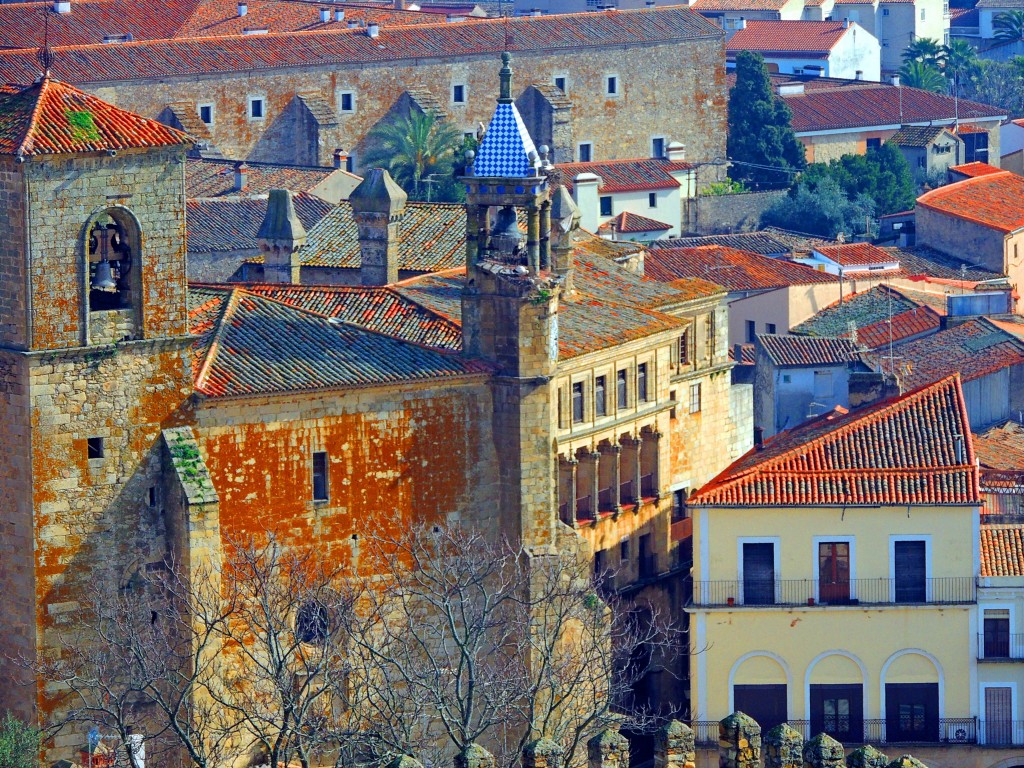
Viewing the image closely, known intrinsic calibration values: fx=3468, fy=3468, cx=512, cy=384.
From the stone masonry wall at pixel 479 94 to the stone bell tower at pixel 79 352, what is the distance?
149 feet

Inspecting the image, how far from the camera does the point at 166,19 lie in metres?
110

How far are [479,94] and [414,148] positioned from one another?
6361mm

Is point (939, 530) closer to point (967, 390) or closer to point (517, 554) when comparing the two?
point (517, 554)

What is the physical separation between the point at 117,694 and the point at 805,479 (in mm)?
13114

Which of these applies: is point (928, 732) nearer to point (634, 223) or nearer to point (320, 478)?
point (320, 478)

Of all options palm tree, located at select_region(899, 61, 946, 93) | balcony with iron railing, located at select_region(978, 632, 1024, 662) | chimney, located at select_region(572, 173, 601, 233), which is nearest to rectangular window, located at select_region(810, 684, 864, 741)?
balcony with iron railing, located at select_region(978, 632, 1024, 662)

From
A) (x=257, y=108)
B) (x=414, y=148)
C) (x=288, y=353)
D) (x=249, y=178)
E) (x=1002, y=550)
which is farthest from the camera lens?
(x=257, y=108)

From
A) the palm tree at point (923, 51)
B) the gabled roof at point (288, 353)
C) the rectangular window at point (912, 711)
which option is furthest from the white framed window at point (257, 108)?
the rectangular window at point (912, 711)

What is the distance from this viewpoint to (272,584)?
1982 inches

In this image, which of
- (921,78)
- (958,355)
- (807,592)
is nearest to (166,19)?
(921,78)

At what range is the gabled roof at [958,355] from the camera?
68.6 meters

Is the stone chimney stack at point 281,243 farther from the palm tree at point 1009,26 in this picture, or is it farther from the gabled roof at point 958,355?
the palm tree at point 1009,26

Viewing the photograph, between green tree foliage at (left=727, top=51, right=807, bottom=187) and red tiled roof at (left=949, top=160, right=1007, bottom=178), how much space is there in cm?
840

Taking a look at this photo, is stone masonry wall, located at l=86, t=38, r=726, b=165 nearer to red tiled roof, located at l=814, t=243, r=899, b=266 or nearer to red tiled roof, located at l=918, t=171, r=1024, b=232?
red tiled roof, located at l=918, t=171, r=1024, b=232
